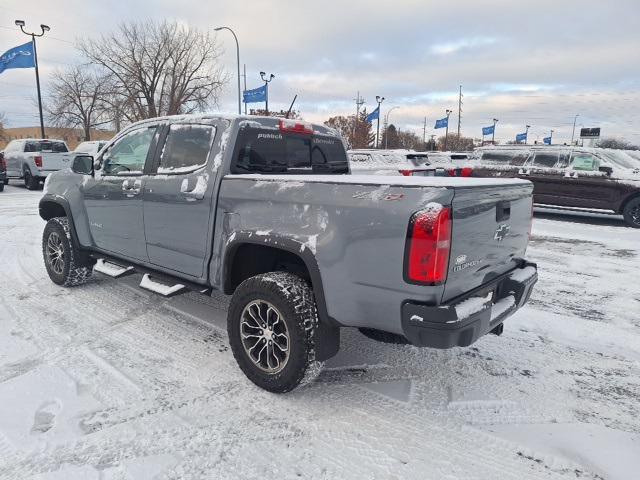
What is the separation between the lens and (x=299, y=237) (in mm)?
2795

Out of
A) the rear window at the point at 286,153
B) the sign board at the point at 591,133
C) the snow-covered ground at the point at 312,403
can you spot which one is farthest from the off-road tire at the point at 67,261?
the sign board at the point at 591,133

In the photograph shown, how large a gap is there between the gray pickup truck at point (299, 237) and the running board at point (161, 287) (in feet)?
0.04

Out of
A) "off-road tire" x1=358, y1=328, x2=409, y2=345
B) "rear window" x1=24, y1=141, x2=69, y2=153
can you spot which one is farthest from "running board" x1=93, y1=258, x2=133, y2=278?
"rear window" x1=24, y1=141, x2=69, y2=153

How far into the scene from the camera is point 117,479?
2.22m

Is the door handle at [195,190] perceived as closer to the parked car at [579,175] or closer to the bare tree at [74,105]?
the parked car at [579,175]

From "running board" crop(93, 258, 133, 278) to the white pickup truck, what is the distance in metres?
13.0

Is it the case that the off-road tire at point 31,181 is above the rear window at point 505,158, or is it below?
below

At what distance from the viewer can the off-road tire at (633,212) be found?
990 cm

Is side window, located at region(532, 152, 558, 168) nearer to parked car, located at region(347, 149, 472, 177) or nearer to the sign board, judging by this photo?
parked car, located at region(347, 149, 472, 177)

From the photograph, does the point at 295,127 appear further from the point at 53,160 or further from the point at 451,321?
the point at 53,160

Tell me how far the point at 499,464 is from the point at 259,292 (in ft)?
5.65

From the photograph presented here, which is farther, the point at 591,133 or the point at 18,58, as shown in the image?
the point at 591,133

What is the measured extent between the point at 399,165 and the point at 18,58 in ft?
68.2

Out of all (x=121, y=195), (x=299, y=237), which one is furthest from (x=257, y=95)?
(x=299, y=237)
